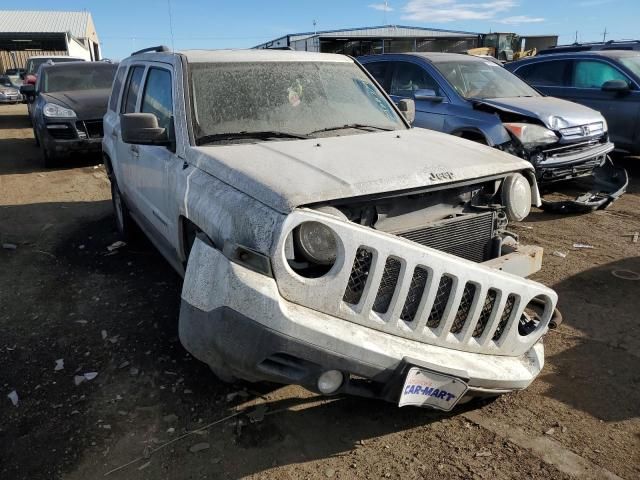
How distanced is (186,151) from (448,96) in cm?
477

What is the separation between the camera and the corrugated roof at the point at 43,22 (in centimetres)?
3978

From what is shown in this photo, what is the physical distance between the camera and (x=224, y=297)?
2.19 m

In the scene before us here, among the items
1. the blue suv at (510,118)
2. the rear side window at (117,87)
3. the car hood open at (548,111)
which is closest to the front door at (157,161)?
the rear side window at (117,87)

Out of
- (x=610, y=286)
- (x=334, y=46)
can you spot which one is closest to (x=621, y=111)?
(x=610, y=286)

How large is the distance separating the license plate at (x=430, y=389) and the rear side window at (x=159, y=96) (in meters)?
2.30

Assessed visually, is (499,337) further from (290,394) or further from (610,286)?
(610,286)

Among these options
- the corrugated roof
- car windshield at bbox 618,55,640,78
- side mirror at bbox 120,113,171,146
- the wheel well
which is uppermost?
the corrugated roof

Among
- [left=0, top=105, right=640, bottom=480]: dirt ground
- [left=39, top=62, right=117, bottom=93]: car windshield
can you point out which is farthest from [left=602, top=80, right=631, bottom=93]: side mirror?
[left=39, top=62, right=117, bottom=93]: car windshield

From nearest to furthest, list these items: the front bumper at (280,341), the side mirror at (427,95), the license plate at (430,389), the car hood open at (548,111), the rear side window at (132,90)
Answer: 1. the front bumper at (280,341)
2. the license plate at (430,389)
3. the rear side window at (132,90)
4. the car hood open at (548,111)
5. the side mirror at (427,95)

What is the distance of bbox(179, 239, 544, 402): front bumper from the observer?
213 centimetres

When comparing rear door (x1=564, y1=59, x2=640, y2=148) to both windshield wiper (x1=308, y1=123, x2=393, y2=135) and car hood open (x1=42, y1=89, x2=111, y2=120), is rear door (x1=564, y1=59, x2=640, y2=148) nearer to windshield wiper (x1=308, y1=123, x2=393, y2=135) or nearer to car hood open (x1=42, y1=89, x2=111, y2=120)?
windshield wiper (x1=308, y1=123, x2=393, y2=135)

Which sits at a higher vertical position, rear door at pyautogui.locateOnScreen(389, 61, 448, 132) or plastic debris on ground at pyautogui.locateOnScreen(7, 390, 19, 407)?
rear door at pyautogui.locateOnScreen(389, 61, 448, 132)

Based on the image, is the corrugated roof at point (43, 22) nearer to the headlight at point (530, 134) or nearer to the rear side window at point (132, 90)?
the rear side window at point (132, 90)

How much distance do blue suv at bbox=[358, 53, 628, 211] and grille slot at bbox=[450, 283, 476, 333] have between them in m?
4.06
